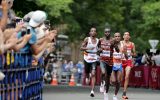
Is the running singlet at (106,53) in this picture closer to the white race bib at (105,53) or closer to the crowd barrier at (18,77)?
the white race bib at (105,53)

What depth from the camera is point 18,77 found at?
11148mm

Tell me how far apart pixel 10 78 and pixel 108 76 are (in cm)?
957

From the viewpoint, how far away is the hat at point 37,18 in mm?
12019

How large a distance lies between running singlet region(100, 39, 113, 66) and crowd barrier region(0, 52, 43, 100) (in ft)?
23.6

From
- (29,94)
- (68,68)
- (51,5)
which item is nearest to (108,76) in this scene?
(29,94)

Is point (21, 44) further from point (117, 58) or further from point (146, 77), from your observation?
point (146, 77)

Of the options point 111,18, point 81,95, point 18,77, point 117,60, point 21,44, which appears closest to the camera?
point 21,44

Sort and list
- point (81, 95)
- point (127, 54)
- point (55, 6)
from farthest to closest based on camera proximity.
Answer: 1. point (55, 6)
2. point (81, 95)
3. point (127, 54)

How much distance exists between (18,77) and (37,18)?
1345 mm

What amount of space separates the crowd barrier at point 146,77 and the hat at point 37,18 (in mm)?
20205

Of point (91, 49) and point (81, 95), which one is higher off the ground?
point (91, 49)

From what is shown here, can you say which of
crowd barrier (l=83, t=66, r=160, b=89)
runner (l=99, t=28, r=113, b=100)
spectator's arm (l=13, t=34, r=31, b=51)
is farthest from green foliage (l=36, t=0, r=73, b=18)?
spectator's arm (l=13, t=34, r=31, b=51)

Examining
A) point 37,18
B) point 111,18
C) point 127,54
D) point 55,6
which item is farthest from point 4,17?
point 111,18

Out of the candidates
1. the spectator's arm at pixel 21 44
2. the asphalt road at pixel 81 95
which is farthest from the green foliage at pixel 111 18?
the spectator's arm at pixel 21 44
